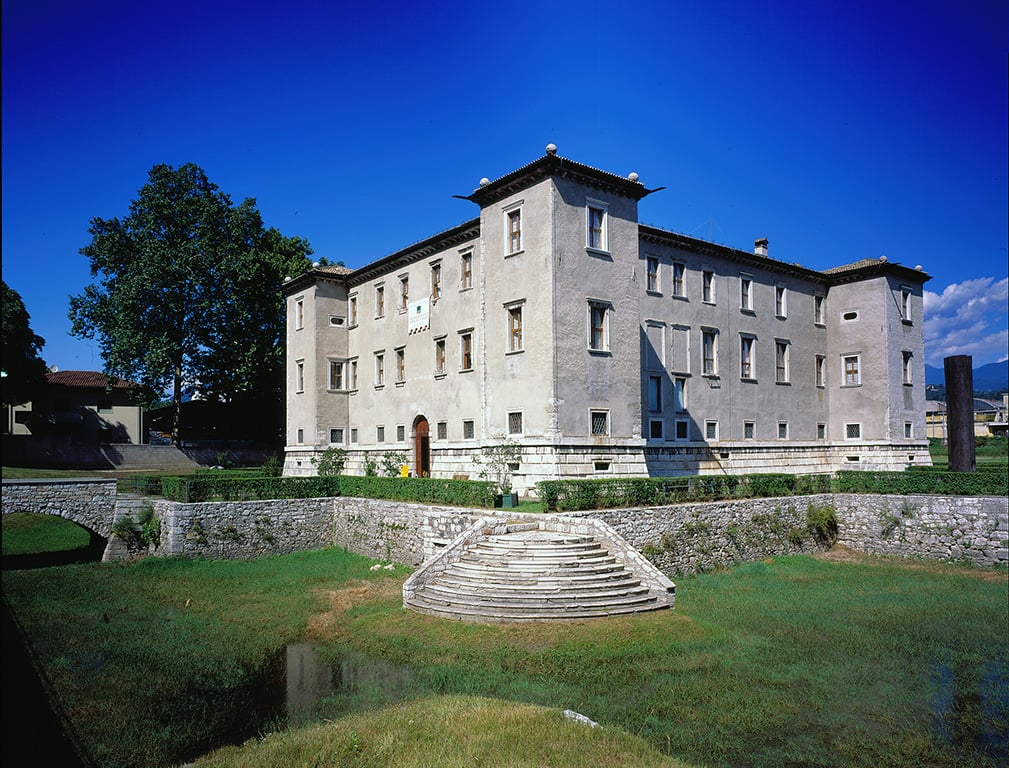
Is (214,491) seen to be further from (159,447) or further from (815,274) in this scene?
(815,274)

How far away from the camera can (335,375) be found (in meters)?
39.0

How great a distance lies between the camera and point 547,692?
43.7 feet

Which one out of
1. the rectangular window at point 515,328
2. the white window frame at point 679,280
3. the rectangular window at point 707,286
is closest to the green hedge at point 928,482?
the rectangular window at point 707,286

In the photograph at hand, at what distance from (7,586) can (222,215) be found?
27.1 meters

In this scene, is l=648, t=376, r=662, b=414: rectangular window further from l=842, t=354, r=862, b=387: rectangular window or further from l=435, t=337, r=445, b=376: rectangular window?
l=842, t=354, r=862, b=387: rectangular window

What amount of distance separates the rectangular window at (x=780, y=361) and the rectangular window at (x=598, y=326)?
14116 mm

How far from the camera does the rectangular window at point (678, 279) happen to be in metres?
33.7

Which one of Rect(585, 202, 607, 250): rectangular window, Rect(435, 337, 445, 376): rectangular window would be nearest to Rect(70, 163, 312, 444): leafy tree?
Rect(435, 337, 445, 376): rectangular window

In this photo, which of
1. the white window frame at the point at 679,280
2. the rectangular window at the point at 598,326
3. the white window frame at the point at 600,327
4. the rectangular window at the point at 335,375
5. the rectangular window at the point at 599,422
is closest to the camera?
the rectangular window at the point at 599,422

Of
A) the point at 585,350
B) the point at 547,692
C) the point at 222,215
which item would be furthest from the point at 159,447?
the point at 547,692

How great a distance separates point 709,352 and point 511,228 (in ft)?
40.8

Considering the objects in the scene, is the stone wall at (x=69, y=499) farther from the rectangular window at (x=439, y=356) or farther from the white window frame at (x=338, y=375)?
the rectangular window at (x=439, y=356)

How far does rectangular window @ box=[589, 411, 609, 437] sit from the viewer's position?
26.7 metres

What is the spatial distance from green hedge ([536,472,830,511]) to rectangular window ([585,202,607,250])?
8888 mm
